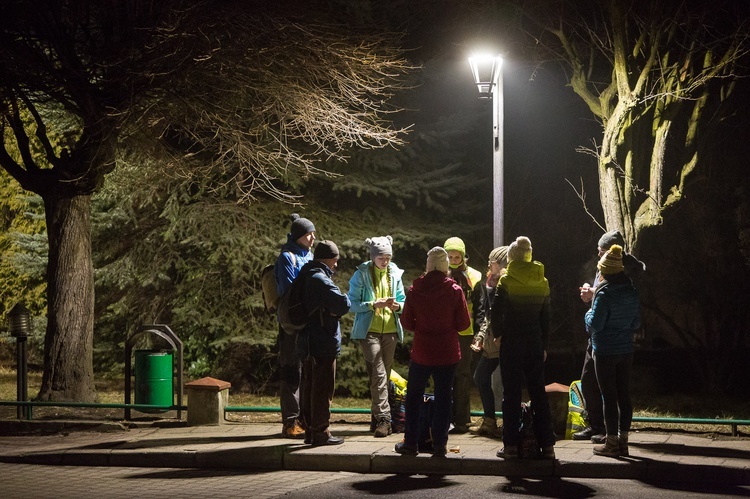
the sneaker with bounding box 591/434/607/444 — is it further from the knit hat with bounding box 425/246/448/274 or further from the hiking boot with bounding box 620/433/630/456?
the knit hat with bounding box 425/246/448/274

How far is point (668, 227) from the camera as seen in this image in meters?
17.8

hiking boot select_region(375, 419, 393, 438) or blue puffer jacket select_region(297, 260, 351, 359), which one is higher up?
blue puffer jacket select_region(297, 260, 351, 359)

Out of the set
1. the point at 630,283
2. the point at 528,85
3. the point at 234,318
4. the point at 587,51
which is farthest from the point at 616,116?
the point at 528,85

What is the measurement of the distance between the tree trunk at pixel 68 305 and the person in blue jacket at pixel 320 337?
17.3ft

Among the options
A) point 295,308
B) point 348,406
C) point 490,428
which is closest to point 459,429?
point 490,428

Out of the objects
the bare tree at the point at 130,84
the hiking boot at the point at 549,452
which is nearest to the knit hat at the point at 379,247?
the hiking boot at the point at 549,452

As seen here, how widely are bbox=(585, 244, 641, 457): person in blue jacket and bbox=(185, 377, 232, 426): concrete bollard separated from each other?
4.38 meters

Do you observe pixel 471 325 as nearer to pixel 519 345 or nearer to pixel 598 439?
pixel 519 345

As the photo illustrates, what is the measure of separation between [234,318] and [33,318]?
508 cm

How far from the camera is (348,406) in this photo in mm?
14727

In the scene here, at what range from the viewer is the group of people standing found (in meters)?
8.29

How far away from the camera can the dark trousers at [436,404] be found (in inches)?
329

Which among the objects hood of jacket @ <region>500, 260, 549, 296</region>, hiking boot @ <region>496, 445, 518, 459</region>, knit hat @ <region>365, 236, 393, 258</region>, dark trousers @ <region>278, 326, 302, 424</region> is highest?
knit hat @ <region>365, 236, 393, 258</region>

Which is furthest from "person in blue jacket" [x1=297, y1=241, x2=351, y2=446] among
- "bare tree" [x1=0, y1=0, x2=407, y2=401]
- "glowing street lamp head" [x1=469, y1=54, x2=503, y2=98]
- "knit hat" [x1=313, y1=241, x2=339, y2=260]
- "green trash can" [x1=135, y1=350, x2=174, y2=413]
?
"bare tree" [x1=0, y1=0, x2=407, y2=401]
